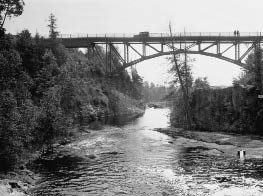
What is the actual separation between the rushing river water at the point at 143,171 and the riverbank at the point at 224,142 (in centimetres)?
127

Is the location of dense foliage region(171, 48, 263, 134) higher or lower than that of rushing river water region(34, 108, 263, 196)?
higher

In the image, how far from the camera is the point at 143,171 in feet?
83.6

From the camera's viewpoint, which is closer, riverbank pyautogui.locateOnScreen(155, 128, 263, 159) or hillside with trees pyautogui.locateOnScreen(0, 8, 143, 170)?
hillside with trees pyautogui.locateOnScreen(0, 8, 143, 170)

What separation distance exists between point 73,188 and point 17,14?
25.6 metres

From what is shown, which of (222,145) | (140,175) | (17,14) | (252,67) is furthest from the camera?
(252,67)

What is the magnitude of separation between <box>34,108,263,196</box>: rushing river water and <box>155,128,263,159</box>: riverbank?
1268 mm

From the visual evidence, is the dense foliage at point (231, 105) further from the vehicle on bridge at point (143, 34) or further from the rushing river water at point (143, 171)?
the vehicle on bridge at point (143, 34)

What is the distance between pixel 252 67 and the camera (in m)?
44.0

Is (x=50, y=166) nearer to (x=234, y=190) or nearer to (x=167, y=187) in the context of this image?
(x=167, y=187)

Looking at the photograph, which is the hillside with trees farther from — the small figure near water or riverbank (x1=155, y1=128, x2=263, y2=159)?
the small figure near water

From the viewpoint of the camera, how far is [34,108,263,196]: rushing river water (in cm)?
2098

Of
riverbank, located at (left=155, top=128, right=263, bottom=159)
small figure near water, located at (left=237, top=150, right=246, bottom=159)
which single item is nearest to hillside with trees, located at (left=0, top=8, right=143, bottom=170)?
riverbank, located at (left=155, top=128, right=263, bottom=159)

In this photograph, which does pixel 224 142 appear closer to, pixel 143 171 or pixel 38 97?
pixel 143 171

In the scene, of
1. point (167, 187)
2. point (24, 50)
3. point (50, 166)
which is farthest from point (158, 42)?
point (167, 187)
